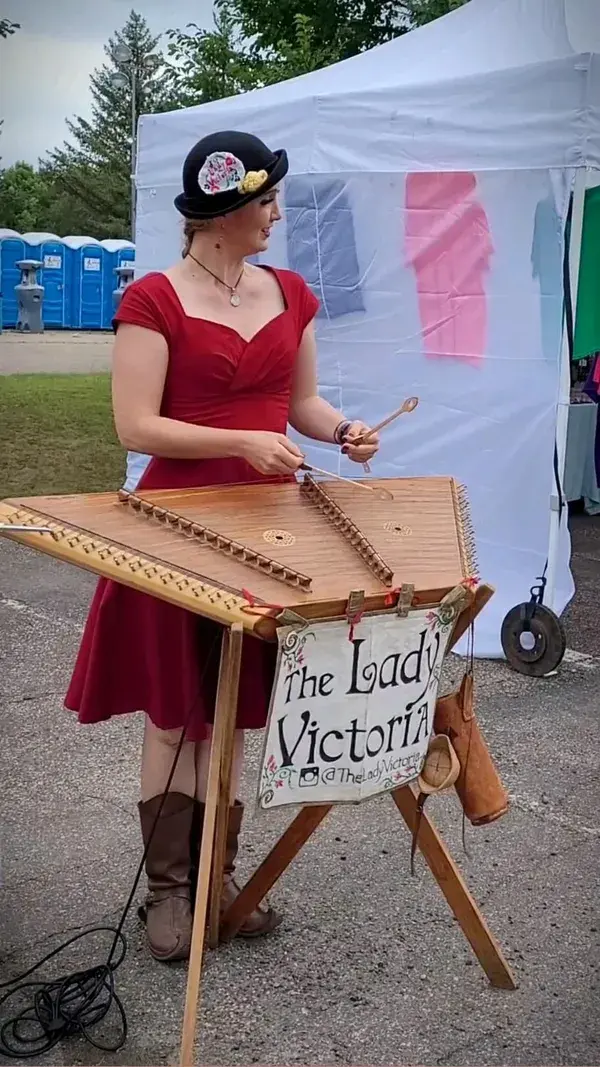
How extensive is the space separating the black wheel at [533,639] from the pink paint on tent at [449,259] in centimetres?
105

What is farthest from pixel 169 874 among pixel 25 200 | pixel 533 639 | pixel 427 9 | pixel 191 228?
pixel 25 200

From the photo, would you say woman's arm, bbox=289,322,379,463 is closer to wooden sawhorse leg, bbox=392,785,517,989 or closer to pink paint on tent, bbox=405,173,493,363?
wooden sawhorse leg, bbox=392,785,517,989

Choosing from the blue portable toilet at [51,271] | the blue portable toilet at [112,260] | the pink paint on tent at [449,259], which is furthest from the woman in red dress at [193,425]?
the blue portable toilet at [51,271]

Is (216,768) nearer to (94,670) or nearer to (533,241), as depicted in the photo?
(94,670)

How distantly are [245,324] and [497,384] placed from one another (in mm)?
2397

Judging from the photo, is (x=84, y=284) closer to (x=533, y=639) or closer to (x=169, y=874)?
(x=533, y=639)

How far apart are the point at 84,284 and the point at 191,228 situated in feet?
66.7

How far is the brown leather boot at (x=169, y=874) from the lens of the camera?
225 centimetres

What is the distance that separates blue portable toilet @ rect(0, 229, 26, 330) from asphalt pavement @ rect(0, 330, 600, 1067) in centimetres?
1848

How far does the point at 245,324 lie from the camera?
211 cm

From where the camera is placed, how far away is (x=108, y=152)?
150 feet

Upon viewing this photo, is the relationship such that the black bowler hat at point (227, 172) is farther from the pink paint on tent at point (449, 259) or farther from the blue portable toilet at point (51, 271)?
the blue portable toilet at point (51, 271)

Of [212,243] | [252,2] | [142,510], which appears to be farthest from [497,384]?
[252,2]

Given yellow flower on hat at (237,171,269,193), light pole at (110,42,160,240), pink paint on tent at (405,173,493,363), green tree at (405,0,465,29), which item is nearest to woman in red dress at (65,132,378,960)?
yellow flower on hat at (237,171,269,193)
